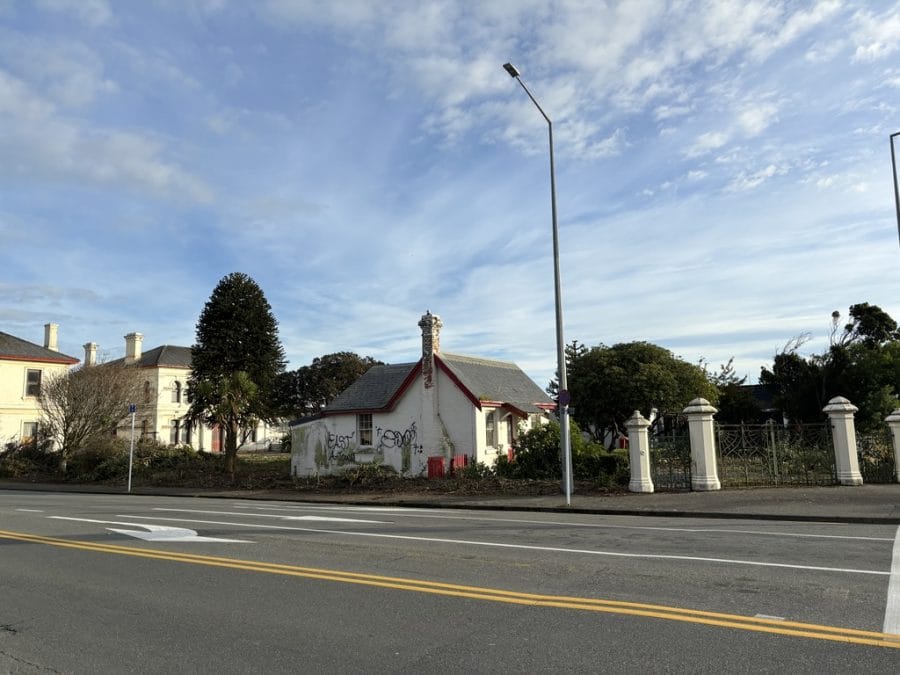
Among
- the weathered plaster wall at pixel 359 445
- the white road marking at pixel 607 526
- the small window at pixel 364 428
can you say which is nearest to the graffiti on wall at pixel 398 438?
the weathered plaster wall at pixel 359 445

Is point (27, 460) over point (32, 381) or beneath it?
beneath

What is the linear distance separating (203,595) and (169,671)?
2258mm

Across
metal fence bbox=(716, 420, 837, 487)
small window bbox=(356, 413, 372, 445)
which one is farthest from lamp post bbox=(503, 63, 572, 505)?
small window bbox=(356, 413, 372, 445)

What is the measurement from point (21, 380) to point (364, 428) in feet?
98.3

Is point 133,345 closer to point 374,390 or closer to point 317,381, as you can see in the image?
point 317,381

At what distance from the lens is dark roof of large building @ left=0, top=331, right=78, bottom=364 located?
42906 mm

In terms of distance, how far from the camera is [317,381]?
63531mm

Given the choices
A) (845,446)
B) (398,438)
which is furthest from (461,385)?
(845,446)

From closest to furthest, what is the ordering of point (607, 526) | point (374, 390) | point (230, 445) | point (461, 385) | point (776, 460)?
point (607, 526), point (776, 460), point (461, 385), point (374, 390), point (230, 445)

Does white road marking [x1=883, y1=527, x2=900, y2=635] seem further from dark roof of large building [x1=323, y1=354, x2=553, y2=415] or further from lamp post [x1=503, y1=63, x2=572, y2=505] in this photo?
dark roof of large building [x1=323, y1=354, x2=553, y2=415]

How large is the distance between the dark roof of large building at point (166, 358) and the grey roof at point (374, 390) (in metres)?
32.8

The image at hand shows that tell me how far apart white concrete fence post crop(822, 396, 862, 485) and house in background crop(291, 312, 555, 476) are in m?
11.5

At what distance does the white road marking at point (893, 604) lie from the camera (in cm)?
537

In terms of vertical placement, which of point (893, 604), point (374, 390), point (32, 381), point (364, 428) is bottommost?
point (893, 604)
